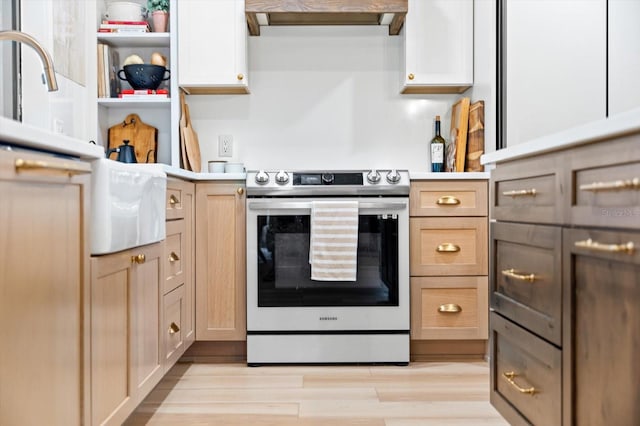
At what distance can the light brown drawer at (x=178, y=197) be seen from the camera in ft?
7.12

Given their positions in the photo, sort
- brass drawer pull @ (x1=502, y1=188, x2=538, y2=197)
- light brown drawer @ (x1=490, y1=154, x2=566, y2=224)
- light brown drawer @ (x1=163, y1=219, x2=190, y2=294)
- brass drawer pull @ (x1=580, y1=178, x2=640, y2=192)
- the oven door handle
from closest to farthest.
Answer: brass drawer pull @ (x1=580, y1=178, x2=640, y2=192) < light brown drawer @ (x1=490, y1=154, x2=566, y2=224) < brass drawer pull @ (x1=502, y1=188, x2=538, y2=197) < light brown drawer @ (x1=163, y1=219, x2=190, y2=294) < the oven door handle

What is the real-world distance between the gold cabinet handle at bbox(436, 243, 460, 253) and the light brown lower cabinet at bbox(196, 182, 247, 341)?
973 mm

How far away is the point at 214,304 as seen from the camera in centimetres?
260

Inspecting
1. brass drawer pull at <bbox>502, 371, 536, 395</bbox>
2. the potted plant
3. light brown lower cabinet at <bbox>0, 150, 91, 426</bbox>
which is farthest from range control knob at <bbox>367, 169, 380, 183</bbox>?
light brown lower cabinet at <bbox>0, 150, 91, 426</bbox>

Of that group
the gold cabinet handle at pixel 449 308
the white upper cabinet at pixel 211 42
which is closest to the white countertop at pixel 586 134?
the gold cabinet handle at pixel 449 308

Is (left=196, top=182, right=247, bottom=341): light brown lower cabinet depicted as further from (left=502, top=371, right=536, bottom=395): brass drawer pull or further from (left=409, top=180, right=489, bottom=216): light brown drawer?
(left=502, top=371, right=536, bottom=395): brass drawer pull

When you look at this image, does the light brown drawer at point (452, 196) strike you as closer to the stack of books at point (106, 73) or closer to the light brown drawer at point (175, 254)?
the light brown drawer at point (175, 254)

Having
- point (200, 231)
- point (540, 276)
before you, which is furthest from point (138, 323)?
point (540, 276)

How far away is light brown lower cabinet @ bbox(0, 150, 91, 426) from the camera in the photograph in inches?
37.6

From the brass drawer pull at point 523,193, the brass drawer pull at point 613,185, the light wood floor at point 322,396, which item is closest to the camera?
the brass drawer pull at point 613,185

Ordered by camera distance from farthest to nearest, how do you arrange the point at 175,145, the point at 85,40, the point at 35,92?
the point at 175,145
the point at 85,40
the point at 35,92

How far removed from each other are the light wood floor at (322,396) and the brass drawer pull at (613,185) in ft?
3.74

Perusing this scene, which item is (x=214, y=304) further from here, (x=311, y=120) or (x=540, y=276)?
(x=540, y=276)

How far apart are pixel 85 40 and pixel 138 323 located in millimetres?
1598
